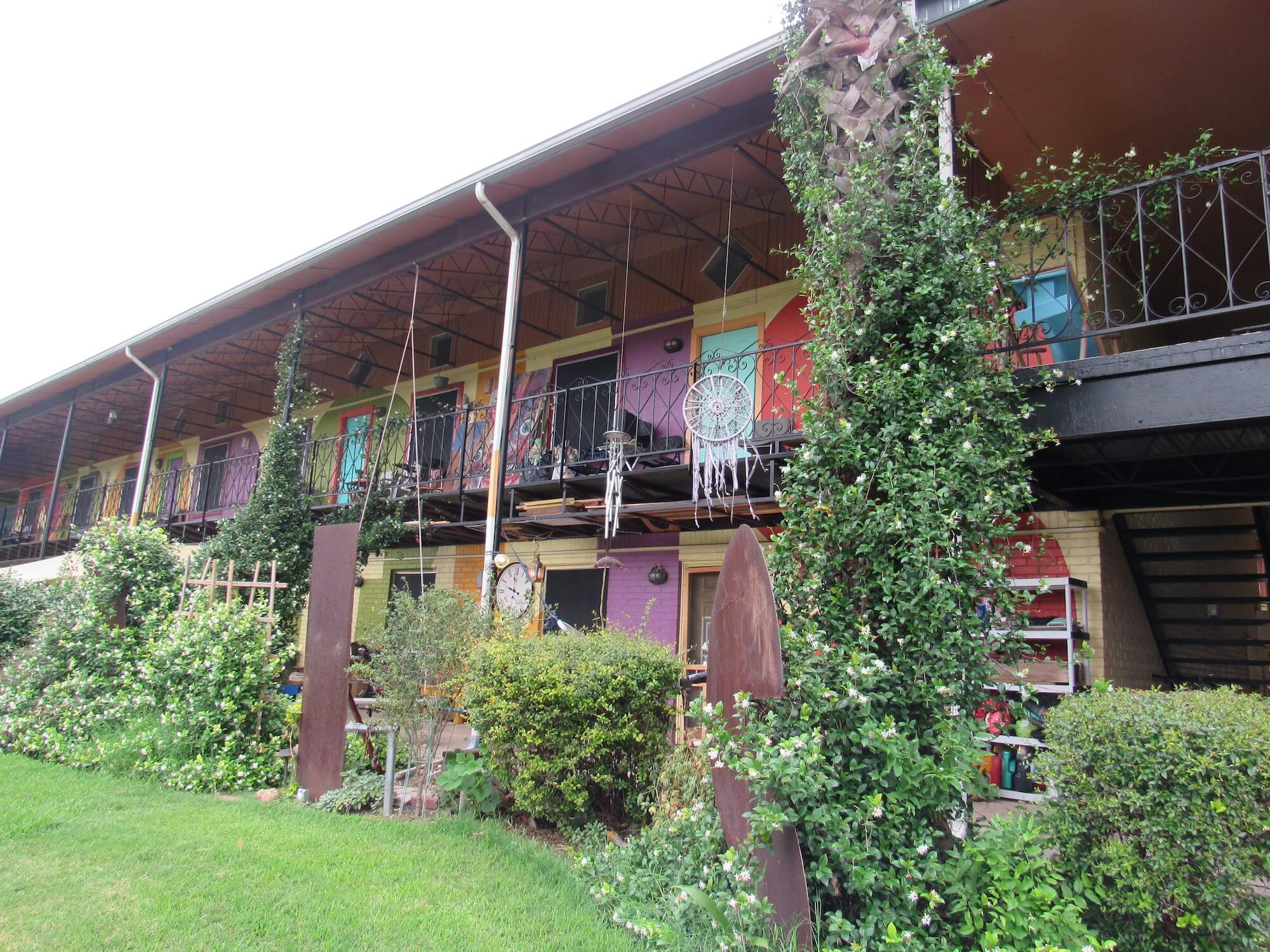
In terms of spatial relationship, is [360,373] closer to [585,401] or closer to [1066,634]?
[585,401]

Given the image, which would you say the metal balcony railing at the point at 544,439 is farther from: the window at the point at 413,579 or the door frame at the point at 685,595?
the window at the point at 413,579

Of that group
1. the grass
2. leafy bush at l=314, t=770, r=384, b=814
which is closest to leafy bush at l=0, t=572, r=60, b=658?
the grass

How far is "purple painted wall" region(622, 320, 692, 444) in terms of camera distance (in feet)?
30.4

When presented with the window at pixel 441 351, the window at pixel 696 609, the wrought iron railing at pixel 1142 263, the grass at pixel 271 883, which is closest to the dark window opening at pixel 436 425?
the window at pixel 441 351


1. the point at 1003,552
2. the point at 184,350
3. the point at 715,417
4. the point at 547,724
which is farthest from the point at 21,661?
the point at 1003,552

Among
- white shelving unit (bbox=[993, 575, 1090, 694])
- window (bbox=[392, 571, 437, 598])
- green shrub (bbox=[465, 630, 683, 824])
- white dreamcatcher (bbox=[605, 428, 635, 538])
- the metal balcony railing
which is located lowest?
green shrub (bbox=[465, 630, 683, 824])

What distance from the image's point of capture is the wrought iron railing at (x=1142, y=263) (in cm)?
439

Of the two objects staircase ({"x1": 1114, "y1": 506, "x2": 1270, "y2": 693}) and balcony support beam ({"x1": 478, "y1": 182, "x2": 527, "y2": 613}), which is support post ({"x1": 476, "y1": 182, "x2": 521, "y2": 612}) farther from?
staircase ({"x1": 1114, "y1": 506, "x2": 1270, "y2": 693})

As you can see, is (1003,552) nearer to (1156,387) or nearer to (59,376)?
(1156,387)

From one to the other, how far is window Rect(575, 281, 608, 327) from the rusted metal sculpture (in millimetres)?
7377

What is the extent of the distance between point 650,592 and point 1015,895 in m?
6.62

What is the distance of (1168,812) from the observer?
284cm

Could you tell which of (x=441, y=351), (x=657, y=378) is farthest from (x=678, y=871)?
(x=441, y=351)

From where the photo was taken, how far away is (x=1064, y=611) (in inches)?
259
